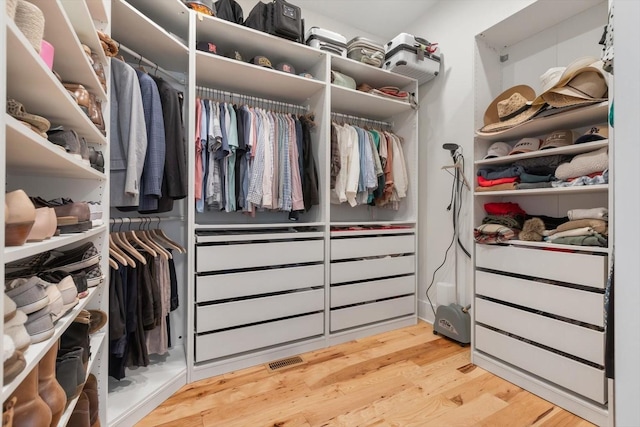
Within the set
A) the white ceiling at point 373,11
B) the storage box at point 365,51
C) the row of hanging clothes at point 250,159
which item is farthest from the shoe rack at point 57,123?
the white ceiling at point 373,11

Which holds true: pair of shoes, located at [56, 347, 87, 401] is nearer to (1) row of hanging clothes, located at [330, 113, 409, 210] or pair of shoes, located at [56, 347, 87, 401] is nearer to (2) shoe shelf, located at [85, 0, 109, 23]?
(2) shoe shelf, located at [85, 0, 109, 23]

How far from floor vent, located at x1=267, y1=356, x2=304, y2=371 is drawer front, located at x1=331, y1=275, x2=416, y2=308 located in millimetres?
423

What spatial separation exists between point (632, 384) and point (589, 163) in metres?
1.45

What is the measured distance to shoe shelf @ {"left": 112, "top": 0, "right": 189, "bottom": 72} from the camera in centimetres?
140

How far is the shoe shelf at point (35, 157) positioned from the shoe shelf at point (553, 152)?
199 cm

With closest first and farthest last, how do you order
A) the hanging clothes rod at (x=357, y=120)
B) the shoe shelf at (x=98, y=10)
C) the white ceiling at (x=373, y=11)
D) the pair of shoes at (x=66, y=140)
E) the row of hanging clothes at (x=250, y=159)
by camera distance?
the pair of shoes at (x=66, y=140) < the shoe shelf at (x=98, y=10) < the row of hanging clothes at (x=250, y=159) < the white ceiling at (x=373, y=11) < the hanging clothes rod at (x=357, y=120)

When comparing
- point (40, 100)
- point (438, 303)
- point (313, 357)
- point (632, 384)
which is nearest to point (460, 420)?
point (313, 357)

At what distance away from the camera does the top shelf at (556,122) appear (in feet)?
4.73

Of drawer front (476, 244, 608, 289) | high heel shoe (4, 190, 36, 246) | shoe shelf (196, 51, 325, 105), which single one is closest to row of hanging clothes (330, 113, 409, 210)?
shoe shelf (196, 51, 325, 105)

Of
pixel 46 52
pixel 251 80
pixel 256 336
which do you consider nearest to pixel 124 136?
pixel 46 52

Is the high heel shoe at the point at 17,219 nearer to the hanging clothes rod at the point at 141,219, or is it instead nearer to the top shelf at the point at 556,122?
the hanging clothes rod at the point at 141,219

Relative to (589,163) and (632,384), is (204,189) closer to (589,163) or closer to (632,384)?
(632,384)

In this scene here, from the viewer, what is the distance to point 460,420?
54.1 inches

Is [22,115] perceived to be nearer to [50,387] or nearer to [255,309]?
[50,387]
